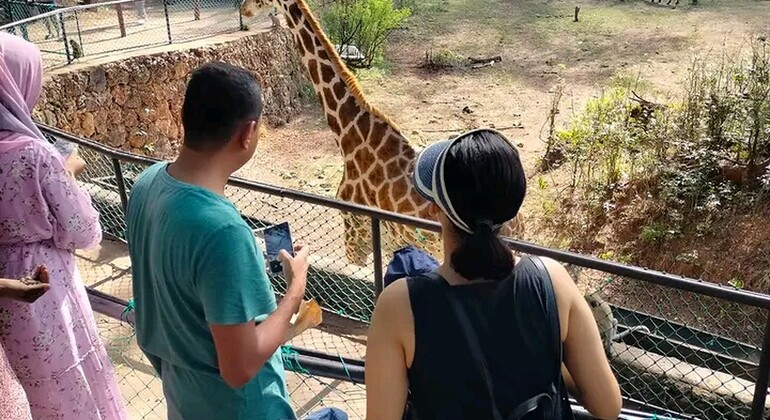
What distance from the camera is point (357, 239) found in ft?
18.9

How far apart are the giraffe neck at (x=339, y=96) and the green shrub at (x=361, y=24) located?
7711mm

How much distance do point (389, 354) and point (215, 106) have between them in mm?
665

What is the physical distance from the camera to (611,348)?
386cm


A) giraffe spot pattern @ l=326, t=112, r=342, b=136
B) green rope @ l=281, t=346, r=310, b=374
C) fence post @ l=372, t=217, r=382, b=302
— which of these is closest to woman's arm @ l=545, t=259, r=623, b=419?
fence post @ l=372, t=217, r=382, b=302

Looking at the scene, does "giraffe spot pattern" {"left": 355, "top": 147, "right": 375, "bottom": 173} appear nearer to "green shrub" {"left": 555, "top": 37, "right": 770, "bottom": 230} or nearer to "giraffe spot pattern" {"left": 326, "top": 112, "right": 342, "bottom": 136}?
"giraffe spot pattern" {"left": 326, "top": 112, "right": 342, "bottom": 136}

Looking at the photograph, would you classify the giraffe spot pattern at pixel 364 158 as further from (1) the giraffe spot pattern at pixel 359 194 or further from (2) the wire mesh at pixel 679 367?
(2) the wire mesh at pixel 679 367

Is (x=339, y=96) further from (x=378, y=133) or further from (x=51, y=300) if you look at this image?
(x=51, y=300)

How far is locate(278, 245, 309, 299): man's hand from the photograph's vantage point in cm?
184

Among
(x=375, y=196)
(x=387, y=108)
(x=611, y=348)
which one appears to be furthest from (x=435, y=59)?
(x=611, y=348)

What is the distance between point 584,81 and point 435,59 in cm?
289

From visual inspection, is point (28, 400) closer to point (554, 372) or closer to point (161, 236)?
point (161, 236)

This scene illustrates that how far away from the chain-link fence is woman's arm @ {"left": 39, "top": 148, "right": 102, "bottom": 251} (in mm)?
7365

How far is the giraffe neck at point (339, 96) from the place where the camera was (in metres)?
5.68

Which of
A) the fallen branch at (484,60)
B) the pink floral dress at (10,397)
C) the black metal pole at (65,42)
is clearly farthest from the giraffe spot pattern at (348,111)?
the fallen branch at (484,60)
